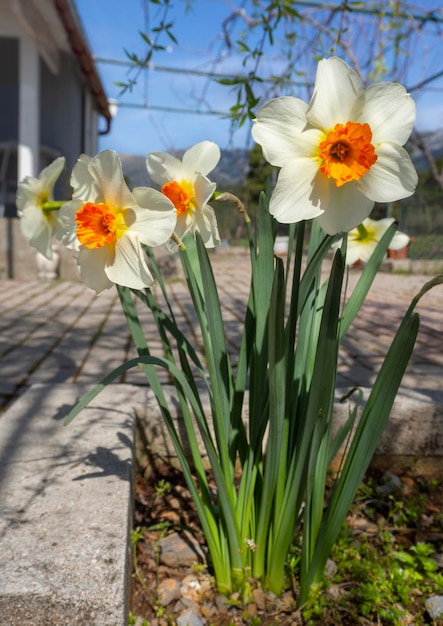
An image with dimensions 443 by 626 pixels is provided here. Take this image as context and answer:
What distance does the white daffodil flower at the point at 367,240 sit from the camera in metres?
1.42

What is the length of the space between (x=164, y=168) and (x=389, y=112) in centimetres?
45

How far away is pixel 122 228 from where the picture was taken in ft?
3.29

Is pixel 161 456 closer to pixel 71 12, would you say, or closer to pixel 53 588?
pixel 53 588

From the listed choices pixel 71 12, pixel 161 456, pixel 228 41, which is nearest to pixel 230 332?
pixel 228 41

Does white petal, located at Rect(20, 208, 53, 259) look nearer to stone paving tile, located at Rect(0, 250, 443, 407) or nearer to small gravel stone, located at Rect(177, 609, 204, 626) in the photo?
small gravel stone, located at Rect(177, 609, 204, 626)

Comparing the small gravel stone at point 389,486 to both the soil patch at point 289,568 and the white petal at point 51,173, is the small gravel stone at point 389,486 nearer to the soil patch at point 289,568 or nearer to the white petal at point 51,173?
the soil patch at point 289,568

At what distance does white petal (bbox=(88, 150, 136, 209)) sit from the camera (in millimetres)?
983

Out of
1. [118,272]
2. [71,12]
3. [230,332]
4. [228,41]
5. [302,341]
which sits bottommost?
[230,332]

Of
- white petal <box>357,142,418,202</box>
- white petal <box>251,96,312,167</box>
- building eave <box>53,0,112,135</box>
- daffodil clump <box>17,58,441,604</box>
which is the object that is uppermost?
building eave <box>53,0,112,135</box>

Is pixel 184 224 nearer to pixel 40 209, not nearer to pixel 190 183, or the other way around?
pixel 190 183

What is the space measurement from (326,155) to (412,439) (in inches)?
55.9

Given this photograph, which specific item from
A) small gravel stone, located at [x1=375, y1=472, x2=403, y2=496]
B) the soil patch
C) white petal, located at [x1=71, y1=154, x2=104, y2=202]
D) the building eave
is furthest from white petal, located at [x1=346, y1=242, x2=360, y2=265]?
the building eave

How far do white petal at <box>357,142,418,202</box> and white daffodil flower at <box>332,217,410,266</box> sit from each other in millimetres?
541

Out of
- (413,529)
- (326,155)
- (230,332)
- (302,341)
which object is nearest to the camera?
(326,155)
